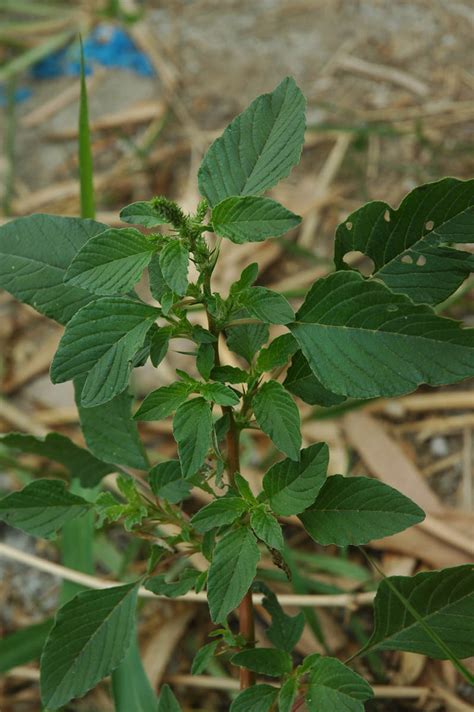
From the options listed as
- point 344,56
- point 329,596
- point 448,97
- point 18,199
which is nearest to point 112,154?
point 18,199

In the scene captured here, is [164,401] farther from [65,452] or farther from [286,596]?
[286,596]

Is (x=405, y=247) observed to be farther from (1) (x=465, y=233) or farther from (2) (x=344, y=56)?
(2) (x=344, y=56)

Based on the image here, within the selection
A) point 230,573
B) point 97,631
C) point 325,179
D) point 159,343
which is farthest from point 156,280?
point 325,179

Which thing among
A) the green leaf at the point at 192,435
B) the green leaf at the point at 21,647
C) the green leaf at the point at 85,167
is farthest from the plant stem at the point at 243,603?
the green leaf at the point at 85,167

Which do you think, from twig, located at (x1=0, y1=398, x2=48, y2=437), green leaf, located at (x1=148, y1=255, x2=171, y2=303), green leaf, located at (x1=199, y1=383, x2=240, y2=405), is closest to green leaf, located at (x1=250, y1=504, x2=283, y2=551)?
green leaf, located at (x1=199, y1=383, x2=240, y2=405)

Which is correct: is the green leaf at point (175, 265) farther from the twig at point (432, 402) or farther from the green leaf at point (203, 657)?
the twig at point (432, 402)

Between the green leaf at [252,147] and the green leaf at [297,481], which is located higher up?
the green leaf at [252,147]
